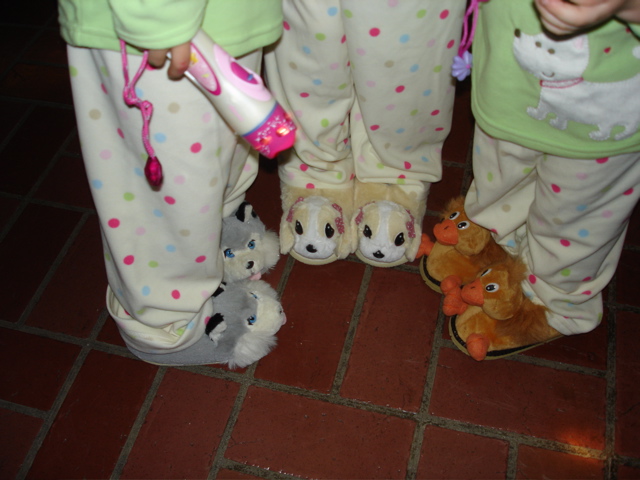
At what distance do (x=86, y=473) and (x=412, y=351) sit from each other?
74cm

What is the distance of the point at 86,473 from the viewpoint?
1.16m

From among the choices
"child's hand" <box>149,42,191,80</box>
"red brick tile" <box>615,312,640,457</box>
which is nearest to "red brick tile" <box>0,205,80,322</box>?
"child's hand" <box>149,42,191,80</box>

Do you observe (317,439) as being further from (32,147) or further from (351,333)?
(32,147)

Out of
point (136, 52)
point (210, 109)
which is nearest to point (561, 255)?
point (210, 109)

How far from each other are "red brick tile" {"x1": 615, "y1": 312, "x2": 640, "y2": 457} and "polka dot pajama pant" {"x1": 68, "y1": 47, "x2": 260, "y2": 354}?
34.9 inches

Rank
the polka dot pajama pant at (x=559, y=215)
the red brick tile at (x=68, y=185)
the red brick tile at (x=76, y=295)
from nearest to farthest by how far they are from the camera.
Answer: the polka dot pajama pant at (x=559, y=215), the red brick tile at (x=76, y=295), the red brick tile at (x=68, y=185)

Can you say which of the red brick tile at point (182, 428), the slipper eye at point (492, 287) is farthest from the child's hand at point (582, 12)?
the red brick tile at point (182, 428)

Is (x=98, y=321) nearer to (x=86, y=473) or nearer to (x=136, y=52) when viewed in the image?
(x=86, y=473)

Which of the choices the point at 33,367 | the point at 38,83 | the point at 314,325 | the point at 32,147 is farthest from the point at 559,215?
the point at 38,83

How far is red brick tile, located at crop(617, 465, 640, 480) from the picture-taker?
1.10m

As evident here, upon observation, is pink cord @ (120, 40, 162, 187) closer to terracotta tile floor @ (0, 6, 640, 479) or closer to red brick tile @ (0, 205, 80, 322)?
terracotta tile floor @ (0, 6, 640, 479)

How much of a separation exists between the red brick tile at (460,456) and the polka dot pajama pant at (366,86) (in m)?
0.56

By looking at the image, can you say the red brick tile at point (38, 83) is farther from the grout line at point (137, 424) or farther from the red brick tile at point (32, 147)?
the grout line at point (137, 424)

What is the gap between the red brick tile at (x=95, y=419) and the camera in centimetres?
117
